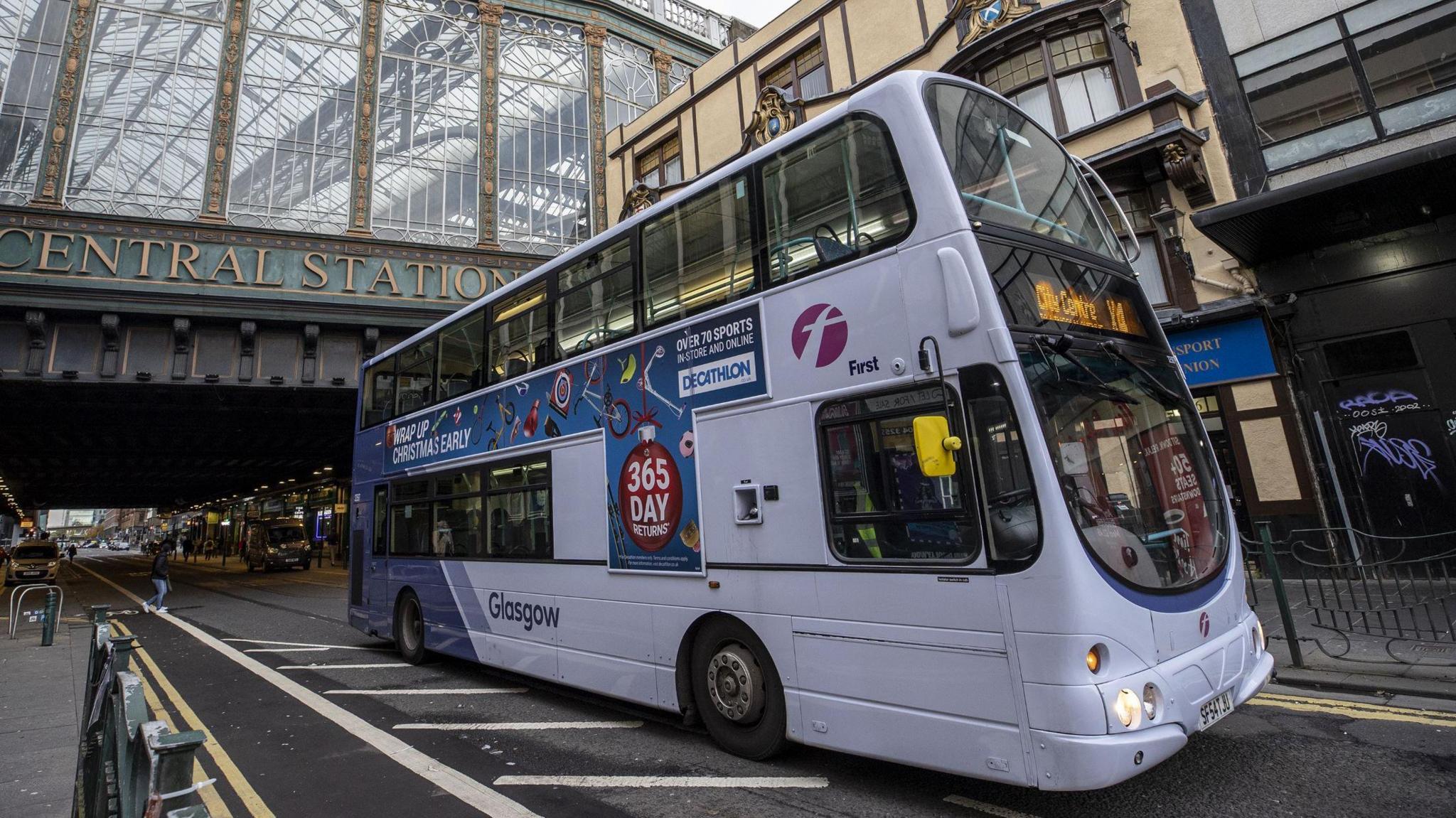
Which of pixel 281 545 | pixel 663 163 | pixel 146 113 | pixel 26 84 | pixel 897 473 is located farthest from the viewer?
pixel 281 545

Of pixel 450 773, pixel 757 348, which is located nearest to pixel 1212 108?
pixel 757 348

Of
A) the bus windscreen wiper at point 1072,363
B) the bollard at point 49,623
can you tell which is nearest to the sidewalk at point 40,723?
the bollard at point 49,623

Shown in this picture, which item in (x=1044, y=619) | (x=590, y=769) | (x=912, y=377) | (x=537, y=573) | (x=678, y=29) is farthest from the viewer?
(x=678, y=29)

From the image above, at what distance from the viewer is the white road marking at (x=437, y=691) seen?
752 cm

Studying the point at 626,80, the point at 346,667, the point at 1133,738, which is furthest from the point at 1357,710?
the point at 626,80

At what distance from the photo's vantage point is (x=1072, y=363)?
3.95 metres

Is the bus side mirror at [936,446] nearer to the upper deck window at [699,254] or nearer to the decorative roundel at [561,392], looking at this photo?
the upper deck window at [699,254]

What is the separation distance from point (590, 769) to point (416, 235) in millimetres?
22588

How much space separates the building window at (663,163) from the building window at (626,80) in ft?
20.7

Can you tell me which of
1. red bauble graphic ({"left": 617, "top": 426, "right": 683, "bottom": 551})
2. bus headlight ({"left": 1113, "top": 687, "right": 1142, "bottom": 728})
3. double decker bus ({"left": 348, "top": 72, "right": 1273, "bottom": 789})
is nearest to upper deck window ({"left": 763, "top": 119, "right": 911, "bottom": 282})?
double decker bus ({"left": 348, "top": 72, "right": 1273, "bottom": 789})

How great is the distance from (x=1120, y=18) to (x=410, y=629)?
16.4 meters

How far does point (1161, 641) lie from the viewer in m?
3.58

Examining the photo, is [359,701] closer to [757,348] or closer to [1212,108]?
[757,348]

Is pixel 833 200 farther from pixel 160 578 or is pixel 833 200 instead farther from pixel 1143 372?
pixel 160 578
